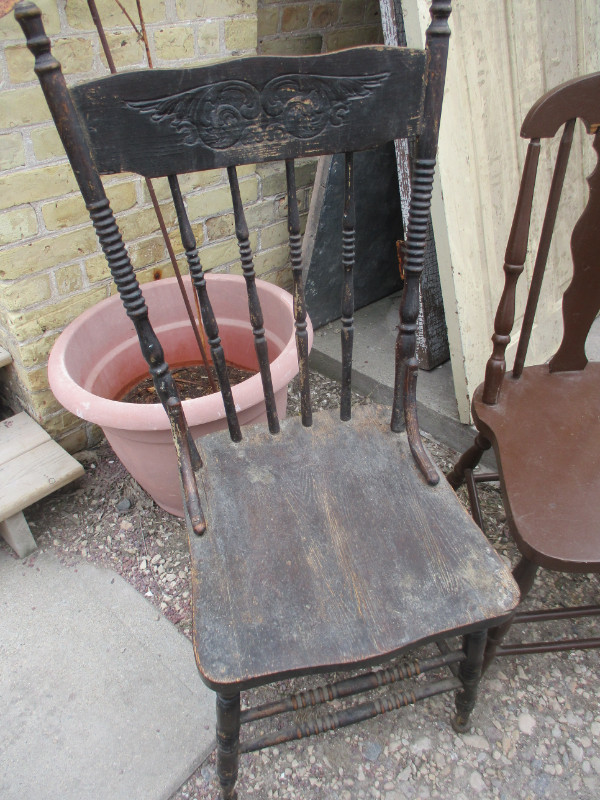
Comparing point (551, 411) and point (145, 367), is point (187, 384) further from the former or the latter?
point (551, 411)

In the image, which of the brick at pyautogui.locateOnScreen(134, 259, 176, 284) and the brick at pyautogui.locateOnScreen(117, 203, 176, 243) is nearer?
the brick at pyautogui.locateOnScreen(117, 203, 176, 243)

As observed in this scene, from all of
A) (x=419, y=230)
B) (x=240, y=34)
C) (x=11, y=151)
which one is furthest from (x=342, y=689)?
(x=240, y=34)

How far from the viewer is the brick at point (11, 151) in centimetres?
130

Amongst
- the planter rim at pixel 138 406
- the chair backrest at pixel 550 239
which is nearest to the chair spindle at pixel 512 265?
the chair backrest at pixel 550 239

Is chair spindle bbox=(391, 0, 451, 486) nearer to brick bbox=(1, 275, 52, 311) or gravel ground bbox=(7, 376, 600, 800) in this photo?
gravel ground bbox=(7, 376, 600, 800)

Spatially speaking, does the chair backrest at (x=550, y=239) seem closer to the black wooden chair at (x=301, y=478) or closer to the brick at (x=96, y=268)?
the black wooden chair at (x=301, y=478)

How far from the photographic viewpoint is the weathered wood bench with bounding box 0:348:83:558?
1.48m

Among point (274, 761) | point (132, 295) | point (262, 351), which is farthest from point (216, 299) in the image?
point (274, 761)

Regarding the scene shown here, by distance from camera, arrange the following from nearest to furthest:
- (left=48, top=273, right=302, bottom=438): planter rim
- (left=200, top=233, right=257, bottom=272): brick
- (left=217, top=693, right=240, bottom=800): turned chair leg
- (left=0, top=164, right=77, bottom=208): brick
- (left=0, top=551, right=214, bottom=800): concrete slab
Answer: (left=217, top=693, right=240, bottom=800): turned chair leg < (left=0, top=551, right=214, bottom=800): concrete slab < (left=48, top=273, right=302, bottom=438): planter rim < (left=0, top=164, right=77, bottom=208): brick < (left=200, top=233, right=257, bottom=272): brick

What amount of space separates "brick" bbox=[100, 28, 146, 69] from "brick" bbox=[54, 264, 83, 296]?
20.9 inches

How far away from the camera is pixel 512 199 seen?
158 centimetres

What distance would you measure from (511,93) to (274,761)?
172 cm

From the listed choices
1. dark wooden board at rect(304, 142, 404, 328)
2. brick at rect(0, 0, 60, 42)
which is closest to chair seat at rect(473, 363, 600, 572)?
dark wooden board at rect(304, 142, 404, 328)

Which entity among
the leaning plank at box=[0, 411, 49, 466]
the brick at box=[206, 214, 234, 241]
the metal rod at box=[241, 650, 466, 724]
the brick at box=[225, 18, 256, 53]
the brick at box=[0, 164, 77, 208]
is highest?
the brick at box=[225, 18, 256, 53]
